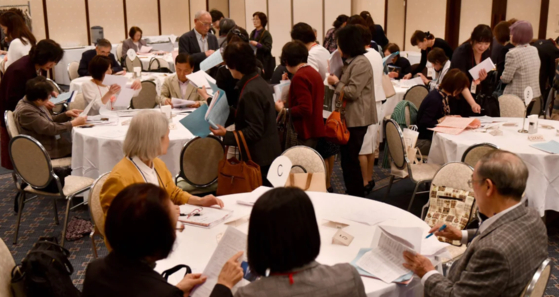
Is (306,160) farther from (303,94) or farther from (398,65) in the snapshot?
(398,65)

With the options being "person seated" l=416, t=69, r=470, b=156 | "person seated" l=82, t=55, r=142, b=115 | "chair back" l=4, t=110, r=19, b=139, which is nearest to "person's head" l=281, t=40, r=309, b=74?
"person seated" l=416, t=69, r=470, b=156

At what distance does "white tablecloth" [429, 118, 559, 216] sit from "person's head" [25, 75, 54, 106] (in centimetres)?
357

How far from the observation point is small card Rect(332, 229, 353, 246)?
2755 mm

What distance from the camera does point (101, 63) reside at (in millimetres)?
5781

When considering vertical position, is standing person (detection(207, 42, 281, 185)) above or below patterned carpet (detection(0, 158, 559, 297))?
above

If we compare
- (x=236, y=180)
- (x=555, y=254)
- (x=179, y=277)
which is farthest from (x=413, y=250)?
(x=555, y=254)

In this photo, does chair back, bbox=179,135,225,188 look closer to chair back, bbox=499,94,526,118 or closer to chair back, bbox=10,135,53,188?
chair back, bbox=10,135,53,188

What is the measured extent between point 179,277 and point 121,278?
62 centimetres

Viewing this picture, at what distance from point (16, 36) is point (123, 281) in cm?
566

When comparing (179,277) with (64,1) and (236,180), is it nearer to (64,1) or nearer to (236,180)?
(236,180)

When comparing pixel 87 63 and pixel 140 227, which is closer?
pixel 140 227

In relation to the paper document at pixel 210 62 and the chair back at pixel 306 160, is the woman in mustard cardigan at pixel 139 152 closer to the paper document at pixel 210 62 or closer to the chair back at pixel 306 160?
the chair back at pixel 306 160

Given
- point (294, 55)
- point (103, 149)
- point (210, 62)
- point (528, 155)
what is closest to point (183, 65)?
point (210, 62)

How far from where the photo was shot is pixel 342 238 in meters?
2.77
